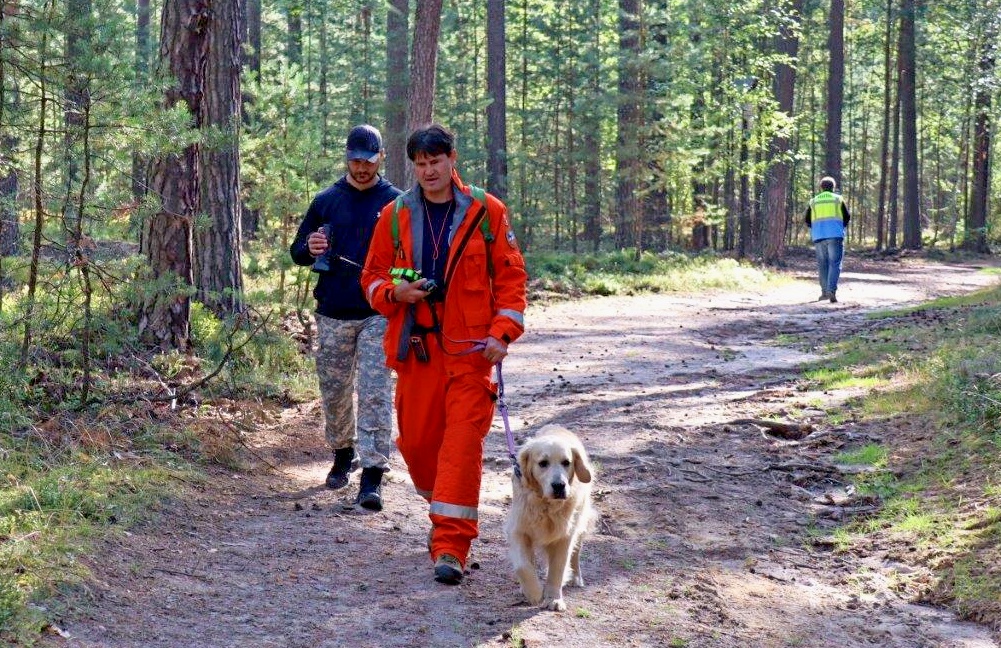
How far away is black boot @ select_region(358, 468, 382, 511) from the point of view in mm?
7117

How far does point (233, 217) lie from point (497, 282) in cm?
666

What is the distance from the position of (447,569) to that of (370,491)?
171 centimetres

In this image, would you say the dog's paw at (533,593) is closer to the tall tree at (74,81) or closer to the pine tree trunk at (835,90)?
the tall tree at (74,81)

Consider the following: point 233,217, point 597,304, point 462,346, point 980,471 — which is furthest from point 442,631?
point 597,304

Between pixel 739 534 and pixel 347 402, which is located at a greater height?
pixel 347 402

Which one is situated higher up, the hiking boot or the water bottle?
the water bottle

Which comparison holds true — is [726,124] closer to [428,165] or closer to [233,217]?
[233,217]

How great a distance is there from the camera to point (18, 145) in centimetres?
754

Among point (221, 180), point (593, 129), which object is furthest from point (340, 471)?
point (593, 129)

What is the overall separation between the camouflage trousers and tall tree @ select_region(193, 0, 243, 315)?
13.4 ft

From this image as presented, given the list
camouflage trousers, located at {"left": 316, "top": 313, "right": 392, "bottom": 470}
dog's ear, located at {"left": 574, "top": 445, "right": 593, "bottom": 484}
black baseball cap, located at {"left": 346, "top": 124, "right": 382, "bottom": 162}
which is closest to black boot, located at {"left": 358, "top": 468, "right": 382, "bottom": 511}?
camouflage trousers, located at {"left": 316, "top": 313, "right": 392, "bottom": 470}

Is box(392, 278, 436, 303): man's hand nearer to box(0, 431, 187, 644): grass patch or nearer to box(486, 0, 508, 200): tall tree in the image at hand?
box(0, 431, 187, 644): grass patch

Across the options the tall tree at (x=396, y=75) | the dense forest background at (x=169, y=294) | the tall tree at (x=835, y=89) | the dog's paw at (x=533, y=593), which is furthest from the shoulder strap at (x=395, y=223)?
the tall tree at (x=835, y=89)

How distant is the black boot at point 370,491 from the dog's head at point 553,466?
1956 mm
